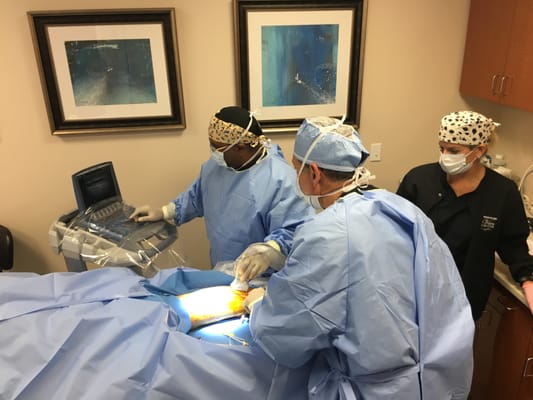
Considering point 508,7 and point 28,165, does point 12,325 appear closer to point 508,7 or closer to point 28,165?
point 28,165

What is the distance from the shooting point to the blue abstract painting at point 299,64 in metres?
2.03

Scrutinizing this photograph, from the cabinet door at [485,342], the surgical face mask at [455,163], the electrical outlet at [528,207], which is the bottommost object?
the cabinet door at [485,342]

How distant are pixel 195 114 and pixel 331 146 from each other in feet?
3.78

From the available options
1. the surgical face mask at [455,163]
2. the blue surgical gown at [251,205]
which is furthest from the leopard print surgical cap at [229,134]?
the surgical face mask at [455,163]

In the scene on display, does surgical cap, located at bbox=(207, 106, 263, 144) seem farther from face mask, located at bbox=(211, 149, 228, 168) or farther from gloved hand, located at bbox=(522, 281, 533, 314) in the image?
gloved hand, located at bbox=(522, 281, 533, 314)

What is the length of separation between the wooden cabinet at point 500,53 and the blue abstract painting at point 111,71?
1.53m

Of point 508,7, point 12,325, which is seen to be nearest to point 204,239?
point 12,325

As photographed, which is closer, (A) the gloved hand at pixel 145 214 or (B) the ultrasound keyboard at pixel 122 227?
(B) the ultrasound keyboard at pixel 122 227

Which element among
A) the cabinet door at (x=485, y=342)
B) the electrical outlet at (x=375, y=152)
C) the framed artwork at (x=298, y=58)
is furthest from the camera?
the electrical outlet at (x=375, y=152)

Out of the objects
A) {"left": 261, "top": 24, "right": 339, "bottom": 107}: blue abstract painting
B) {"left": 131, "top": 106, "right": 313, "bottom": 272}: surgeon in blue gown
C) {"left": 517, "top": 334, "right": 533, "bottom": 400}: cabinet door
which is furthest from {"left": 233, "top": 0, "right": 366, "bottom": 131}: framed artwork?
{"left": 517, "top": 334, "right": 533, "bottom": 400}: cabinet door

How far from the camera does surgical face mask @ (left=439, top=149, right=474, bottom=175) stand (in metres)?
1.56

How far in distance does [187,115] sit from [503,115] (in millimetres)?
1630

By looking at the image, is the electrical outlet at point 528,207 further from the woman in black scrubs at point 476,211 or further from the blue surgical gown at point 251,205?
the blue surgical gown at point 251,205

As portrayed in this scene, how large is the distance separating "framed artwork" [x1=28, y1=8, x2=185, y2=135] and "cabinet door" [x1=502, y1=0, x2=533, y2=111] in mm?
1441
